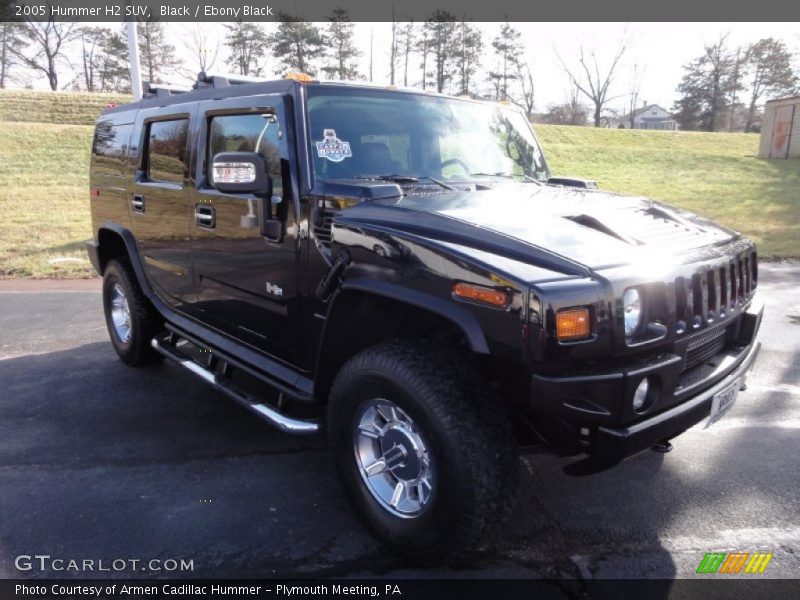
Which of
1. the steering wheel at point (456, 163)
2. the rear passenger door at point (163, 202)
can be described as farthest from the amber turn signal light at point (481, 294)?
the rear passenger door at point (163, 202)

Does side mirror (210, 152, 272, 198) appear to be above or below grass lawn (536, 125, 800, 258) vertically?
above

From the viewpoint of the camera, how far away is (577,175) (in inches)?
918

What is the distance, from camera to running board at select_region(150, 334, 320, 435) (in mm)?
2896

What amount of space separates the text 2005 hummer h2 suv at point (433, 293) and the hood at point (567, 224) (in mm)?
16

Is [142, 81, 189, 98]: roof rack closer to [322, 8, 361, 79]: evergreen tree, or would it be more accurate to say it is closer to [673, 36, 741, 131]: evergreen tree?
[322, 8, 361, 79]: evergreen tree

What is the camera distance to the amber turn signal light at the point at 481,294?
213cm

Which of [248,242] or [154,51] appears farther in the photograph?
[154,51]

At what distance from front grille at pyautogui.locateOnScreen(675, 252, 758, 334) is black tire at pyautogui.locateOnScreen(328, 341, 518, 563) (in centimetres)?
83

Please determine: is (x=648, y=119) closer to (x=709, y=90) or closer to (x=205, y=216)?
(x=709, y=90)

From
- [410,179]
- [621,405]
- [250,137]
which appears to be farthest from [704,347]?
[250,137]

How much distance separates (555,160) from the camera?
2655 cm

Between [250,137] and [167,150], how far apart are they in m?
1.08

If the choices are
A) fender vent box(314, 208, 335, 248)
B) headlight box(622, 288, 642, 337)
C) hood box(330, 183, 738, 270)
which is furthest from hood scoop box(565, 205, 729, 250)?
fender vent box(314, 208, 335, 248)

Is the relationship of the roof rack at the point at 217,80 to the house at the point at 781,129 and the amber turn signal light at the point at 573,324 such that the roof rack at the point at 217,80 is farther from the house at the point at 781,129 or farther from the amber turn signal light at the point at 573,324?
the house at the point at 781,129
